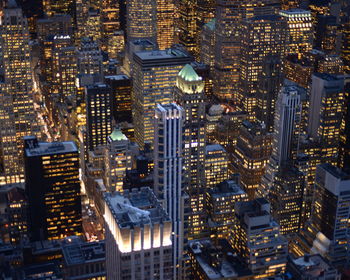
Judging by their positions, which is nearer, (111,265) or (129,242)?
(129,242)

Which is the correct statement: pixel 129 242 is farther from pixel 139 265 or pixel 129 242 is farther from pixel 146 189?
pixel 146 189

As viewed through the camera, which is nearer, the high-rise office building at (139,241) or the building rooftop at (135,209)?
the high-rise office building at (139,241)

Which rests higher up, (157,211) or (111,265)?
(157,211)

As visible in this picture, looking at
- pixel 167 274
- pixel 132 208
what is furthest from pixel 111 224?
pixel 167 274

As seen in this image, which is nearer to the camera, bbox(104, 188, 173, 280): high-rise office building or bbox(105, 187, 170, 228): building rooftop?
bbox(104, 188, 173, 280): high-rise office building
